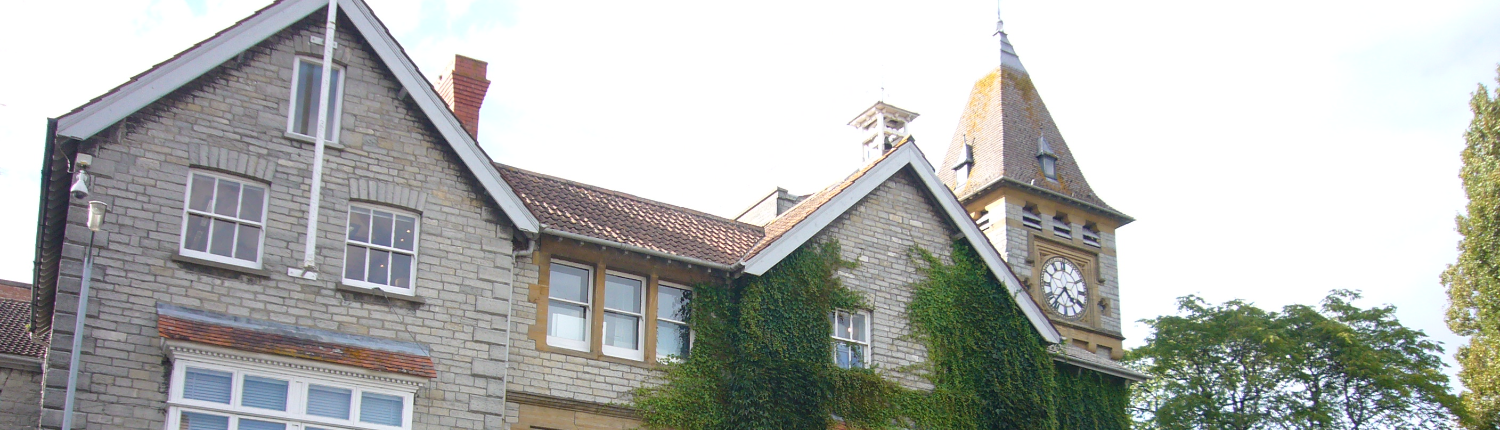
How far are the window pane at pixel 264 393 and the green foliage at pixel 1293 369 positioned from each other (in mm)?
33060

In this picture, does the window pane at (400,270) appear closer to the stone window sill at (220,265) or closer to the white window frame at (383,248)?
the white window frame at (383,248)

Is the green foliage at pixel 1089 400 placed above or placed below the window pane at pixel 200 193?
below

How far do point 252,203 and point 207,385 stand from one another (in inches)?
115

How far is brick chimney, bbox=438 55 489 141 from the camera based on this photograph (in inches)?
1063

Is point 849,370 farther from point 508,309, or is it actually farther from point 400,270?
point 400,270

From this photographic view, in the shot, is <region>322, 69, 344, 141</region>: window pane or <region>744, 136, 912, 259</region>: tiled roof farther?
<region>744, 136, 912, 259</region>: tiled roof

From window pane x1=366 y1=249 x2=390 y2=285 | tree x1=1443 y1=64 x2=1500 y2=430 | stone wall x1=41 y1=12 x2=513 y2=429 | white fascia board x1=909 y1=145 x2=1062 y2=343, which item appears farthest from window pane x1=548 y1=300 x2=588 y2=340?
tree x1=1443 y1=64 x2=1500 y2=430

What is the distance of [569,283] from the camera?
25.1 metres

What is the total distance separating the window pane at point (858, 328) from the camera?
27625 mm

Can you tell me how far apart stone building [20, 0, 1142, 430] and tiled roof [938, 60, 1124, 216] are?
20951 millimetres

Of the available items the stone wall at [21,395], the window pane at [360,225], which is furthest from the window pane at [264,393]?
the stone wall at [21,395]

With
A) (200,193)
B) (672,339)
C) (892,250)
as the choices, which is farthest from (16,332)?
(892,250)

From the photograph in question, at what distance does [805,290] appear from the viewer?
88.3ft

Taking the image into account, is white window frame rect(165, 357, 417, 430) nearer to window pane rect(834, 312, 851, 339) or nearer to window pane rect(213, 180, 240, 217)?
window pane rect(213, 180, 240, 217)
